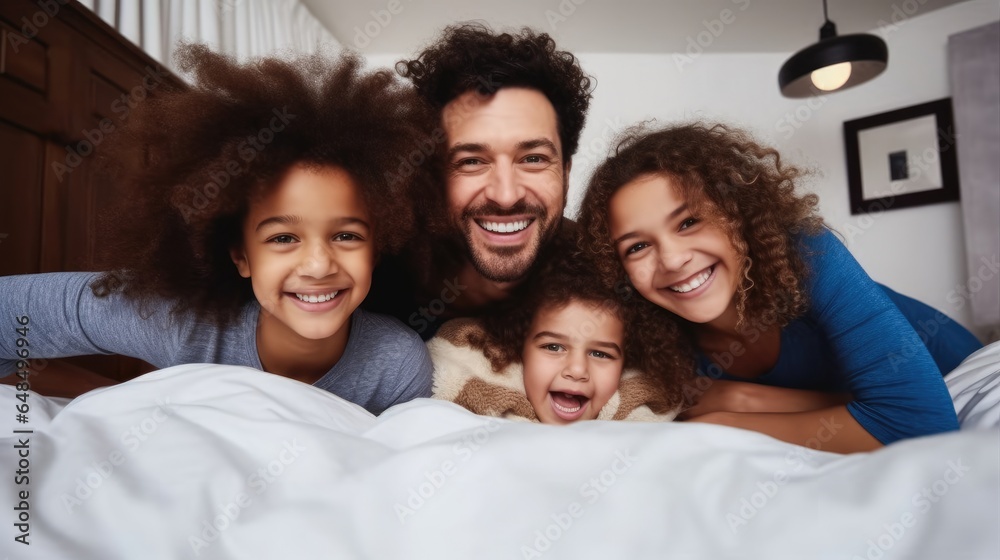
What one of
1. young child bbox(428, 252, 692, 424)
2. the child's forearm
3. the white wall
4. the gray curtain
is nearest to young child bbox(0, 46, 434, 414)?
young child bbox(428, 252, 692, 424)

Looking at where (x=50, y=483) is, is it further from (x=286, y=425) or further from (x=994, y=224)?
(x=994, y=224)

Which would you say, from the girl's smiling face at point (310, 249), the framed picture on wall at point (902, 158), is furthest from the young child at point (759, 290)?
the framed picture on wall at point (902, 158)

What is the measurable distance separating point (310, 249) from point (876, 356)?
3.29 ft

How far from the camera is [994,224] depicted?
3.11 meters

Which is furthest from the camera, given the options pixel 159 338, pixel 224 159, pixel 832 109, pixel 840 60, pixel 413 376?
pixel 832 109

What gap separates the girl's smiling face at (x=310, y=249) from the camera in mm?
1009

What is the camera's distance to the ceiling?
341cm

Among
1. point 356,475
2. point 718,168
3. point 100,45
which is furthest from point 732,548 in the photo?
point 100,45

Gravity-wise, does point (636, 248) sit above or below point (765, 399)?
above

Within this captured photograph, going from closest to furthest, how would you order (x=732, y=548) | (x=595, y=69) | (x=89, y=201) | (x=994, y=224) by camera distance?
(x=732, y=548)
(x=89, y=201)
(x=994, y=224)
(x=595, y=69)

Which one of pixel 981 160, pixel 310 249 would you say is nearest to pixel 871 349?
pixel 310 249

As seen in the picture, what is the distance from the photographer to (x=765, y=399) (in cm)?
133

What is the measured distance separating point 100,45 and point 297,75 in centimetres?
96

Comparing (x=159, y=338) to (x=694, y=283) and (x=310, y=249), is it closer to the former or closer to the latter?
(x=310, y=249)
